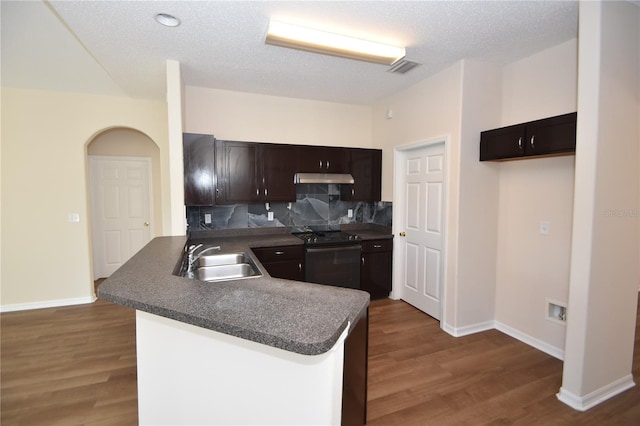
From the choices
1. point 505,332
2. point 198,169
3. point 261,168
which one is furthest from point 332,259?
point 505,332

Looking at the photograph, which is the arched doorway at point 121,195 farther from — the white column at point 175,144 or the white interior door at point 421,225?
the white interior door at point 421,225

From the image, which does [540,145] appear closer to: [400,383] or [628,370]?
[628,370]

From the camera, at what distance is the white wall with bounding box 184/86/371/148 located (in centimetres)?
370

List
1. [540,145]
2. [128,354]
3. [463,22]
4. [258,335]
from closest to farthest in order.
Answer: [258,335]
[463,22]
[540,145]
[128,354]

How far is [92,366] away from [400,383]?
2.59 m

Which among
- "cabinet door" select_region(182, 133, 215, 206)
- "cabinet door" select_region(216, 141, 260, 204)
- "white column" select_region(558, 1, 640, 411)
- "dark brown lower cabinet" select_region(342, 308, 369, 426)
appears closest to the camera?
"dark brown lower cabinet" select_region(342, 308, 369, 426)

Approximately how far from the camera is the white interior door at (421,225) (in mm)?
3383

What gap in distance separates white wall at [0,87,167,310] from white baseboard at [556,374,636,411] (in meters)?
5.17

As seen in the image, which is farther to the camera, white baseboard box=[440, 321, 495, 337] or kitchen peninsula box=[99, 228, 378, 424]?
white baseboard box=[440, 321, 495, 337]

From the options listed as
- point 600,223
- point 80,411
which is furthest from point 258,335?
point 600,223

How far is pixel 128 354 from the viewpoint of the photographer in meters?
2.75

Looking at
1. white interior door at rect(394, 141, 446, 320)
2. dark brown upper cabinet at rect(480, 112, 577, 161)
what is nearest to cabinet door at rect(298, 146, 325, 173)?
white interior door at rect(394, 141, 446, 320)

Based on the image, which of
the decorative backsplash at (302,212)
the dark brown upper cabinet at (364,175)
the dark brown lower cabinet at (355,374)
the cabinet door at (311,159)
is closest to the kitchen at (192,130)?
the dark brown upper cabinet at (364,175)

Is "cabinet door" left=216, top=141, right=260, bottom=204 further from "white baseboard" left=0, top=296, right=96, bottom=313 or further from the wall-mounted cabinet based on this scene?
"white baseboard" left=0, top=296, right=96, bottom=313
